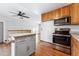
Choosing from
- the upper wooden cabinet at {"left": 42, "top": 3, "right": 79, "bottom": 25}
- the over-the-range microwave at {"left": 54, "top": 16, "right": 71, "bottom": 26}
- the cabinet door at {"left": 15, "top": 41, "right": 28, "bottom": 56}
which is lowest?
the cabinet door at {"left": 15, "top": 41, "right": 28, "bottom": 56}

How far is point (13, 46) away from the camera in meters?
2.70

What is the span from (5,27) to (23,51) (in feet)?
8.11

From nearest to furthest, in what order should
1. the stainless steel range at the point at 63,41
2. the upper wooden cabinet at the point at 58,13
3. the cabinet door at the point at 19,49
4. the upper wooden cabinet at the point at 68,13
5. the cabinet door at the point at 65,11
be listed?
the cabinet door at the point at 19,49
the upper wooden cabinet at the point at 68,13
the stainless steel range at the point at 63,41
the cabinet door at the point at 65,11
the upper wooden cabinet at the point at 58,13

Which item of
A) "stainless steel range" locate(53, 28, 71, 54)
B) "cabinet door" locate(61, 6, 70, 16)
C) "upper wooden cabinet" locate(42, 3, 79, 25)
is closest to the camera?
"upper wooden cabinet" locate(42, 3, 79, 25)

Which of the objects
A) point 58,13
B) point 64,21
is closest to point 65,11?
point 64,21

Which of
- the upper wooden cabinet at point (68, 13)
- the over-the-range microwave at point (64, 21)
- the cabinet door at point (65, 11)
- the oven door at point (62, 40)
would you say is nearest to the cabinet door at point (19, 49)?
the oven door at point (62, 40)

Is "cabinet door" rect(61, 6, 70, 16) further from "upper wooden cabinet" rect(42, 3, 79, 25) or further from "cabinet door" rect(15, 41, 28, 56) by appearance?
"cabinet door" rect(15, 41, 28, 56)

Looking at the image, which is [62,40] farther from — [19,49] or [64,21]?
[19,49]

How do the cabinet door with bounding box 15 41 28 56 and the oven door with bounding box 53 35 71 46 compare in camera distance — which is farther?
the oven door with bounding box 53 35 71 46

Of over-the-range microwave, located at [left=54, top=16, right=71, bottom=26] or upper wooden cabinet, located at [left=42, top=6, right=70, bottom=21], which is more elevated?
upper wooden cabinet, located at [left=42, top=6, right=70, bottom=21]

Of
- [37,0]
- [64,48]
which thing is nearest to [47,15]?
[64,48]

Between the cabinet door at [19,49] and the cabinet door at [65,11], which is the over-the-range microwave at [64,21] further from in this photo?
the cabinet door at [19,49]

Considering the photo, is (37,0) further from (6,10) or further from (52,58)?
(6,10)

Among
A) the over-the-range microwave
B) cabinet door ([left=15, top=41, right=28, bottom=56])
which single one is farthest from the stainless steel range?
cabinet door ([left=15, top=41, right=28, bottom=56])
